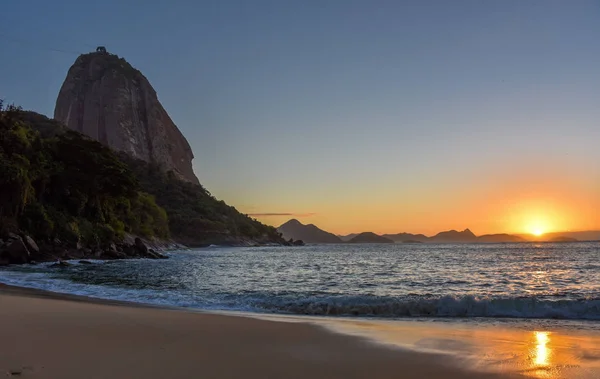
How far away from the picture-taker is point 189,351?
21.5 ft

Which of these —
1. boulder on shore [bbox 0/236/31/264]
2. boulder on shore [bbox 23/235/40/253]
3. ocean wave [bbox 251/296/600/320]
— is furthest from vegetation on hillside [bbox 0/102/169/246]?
ocean wave [bbox 251/296/600/320]

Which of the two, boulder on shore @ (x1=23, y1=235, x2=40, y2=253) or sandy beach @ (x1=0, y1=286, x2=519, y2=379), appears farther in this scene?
boulder on shore @ (x1=23, y1=235, x2=40, y2=253)

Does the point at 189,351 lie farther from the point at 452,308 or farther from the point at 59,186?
the point at 59,186

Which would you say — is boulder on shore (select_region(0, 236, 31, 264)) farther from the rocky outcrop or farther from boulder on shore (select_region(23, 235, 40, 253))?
boulder on shore (select_region(23, 235, 40, 253))

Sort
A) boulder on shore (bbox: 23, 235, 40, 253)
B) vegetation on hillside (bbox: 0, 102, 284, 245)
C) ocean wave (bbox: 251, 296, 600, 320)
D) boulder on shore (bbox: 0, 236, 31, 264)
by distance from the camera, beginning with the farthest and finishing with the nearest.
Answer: vegetation on hillside (bbox: 0, 102, 284, 245) → boulder on shore (bbox: 23, 235, 40, 253) → boulder on shore (bbox: 0, 236, 31, 264) → ocean wave (bbox: 251, 296, 600, 320)

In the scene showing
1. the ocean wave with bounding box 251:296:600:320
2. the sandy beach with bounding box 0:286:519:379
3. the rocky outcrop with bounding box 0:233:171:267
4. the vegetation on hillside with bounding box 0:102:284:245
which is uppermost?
the vegetation on hillside with bounding box 0:102:284:245

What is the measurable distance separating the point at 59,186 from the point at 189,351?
5117 cm

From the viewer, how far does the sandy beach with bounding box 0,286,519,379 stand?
17.9 ft

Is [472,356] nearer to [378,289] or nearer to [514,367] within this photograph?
[514,367]

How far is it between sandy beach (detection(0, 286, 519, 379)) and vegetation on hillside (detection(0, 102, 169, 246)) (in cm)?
3405

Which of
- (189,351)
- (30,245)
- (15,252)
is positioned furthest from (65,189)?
(189,351)

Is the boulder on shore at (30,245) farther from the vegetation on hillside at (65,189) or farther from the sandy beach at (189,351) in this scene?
the sandy beach at (189,351)

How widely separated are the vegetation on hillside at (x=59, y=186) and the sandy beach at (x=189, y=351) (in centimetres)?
3405

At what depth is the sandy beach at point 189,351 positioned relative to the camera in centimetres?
545
